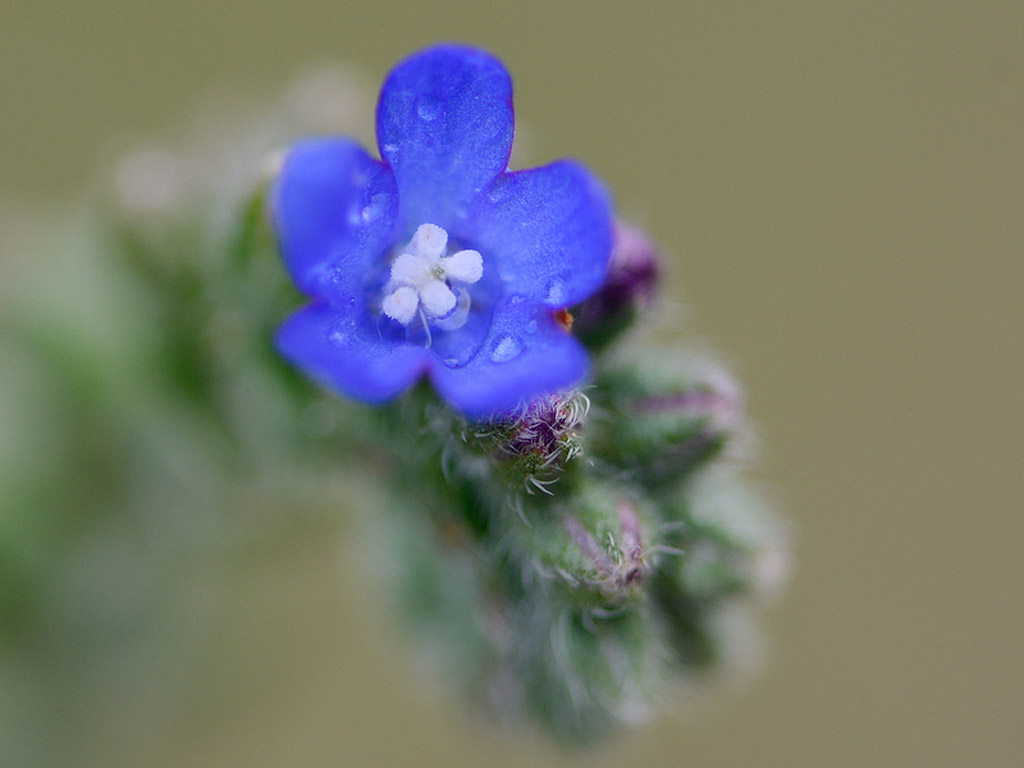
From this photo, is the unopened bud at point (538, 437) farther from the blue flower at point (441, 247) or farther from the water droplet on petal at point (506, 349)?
the water droplet on petal at point (506, 349)

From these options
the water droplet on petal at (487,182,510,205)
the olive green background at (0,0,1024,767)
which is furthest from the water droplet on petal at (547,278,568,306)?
the olive green background at (0,0,1024,767)

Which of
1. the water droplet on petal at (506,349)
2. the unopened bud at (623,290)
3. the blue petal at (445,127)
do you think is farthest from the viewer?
the unopened bud at (623,290)

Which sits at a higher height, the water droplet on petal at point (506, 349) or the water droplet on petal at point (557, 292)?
the water droplet on petal at point (557, 292)

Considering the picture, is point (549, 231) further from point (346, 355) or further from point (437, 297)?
point (346, 355)

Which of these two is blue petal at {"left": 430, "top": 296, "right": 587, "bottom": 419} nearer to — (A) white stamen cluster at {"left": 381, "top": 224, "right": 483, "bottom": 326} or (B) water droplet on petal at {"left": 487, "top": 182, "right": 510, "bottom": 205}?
(A) white stamen cluster at {"left": 381, "top": 224, "right": 483, "bottom": 326}

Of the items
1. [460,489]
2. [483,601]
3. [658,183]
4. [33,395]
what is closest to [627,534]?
[460,489]

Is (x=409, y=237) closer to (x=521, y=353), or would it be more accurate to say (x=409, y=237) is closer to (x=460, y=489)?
(x=521, y=353)

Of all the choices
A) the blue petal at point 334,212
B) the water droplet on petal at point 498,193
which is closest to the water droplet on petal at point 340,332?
the blue petal at point 334,212

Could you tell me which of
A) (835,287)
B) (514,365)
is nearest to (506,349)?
(514,365)

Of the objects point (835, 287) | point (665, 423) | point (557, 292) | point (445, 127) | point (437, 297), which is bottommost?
point (835, 287)
